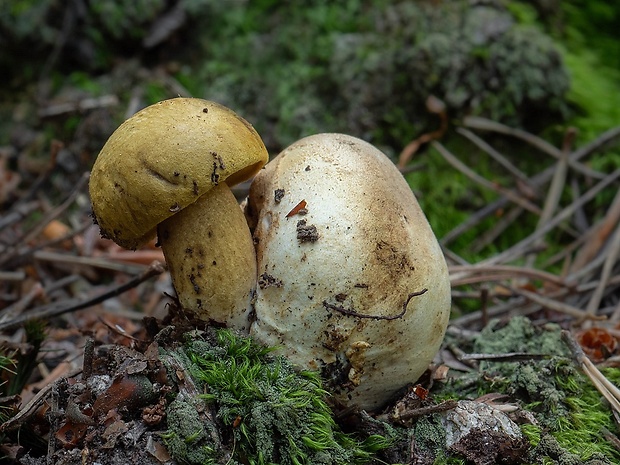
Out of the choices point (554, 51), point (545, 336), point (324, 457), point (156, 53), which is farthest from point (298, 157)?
point (156, 53)

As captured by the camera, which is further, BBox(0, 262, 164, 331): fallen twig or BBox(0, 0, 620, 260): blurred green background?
BBox(0, 0, 620, 260): blurred green background

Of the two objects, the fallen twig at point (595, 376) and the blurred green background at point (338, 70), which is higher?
the blurred green background at point (338, 70)

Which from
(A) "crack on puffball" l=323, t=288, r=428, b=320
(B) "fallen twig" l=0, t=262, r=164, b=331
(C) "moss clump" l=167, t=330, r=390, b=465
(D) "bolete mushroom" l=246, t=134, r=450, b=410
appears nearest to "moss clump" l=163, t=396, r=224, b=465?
(C) "moss clump" l=167, t=330, r=390, b=465

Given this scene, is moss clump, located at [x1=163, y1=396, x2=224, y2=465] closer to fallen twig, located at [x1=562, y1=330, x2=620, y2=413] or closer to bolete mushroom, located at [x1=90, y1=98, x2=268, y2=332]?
bolete mushroom, located at [x1=90, y1=98, x2=268, y2=332]

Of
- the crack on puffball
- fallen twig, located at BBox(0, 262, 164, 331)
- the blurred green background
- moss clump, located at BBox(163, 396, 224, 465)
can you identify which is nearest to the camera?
moss clump, located at BBox(163, 396, 224, 465)

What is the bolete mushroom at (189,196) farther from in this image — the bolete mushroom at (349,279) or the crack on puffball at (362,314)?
the crack on puffball at (362,314)

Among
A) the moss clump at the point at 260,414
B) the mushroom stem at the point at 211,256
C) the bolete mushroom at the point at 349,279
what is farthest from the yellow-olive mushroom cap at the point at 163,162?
the moss clump at the point at 260,414
